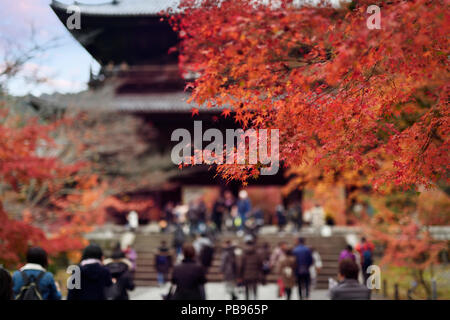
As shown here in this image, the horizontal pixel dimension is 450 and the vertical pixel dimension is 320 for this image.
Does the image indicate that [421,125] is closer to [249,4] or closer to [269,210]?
[249,4]

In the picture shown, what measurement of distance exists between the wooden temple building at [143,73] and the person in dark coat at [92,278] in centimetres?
1290

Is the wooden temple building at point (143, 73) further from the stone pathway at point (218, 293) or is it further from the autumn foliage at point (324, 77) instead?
the autumn foliage at point (324, 77)

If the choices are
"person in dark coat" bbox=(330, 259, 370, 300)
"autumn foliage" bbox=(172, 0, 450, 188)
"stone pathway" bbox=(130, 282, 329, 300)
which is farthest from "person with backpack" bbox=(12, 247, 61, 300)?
"stone pathway" bbox=(130, 282, 329, 300)

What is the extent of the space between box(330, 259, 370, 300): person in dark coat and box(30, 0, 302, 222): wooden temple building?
13.9 m

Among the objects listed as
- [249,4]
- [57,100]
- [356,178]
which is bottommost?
[356,178]

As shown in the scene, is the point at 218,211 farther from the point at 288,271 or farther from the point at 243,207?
the point at 288,271

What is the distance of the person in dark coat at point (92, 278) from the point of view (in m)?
4.81

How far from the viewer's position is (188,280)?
4.91 meters

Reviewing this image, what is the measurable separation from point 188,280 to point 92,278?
3.99ft

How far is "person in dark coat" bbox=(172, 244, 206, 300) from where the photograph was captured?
4.88 m

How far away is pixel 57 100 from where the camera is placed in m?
15.4

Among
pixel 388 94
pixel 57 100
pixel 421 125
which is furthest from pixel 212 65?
pixel 57 100

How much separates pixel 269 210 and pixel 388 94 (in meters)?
26.7

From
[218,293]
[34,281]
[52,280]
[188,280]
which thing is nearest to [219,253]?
[218,293]
